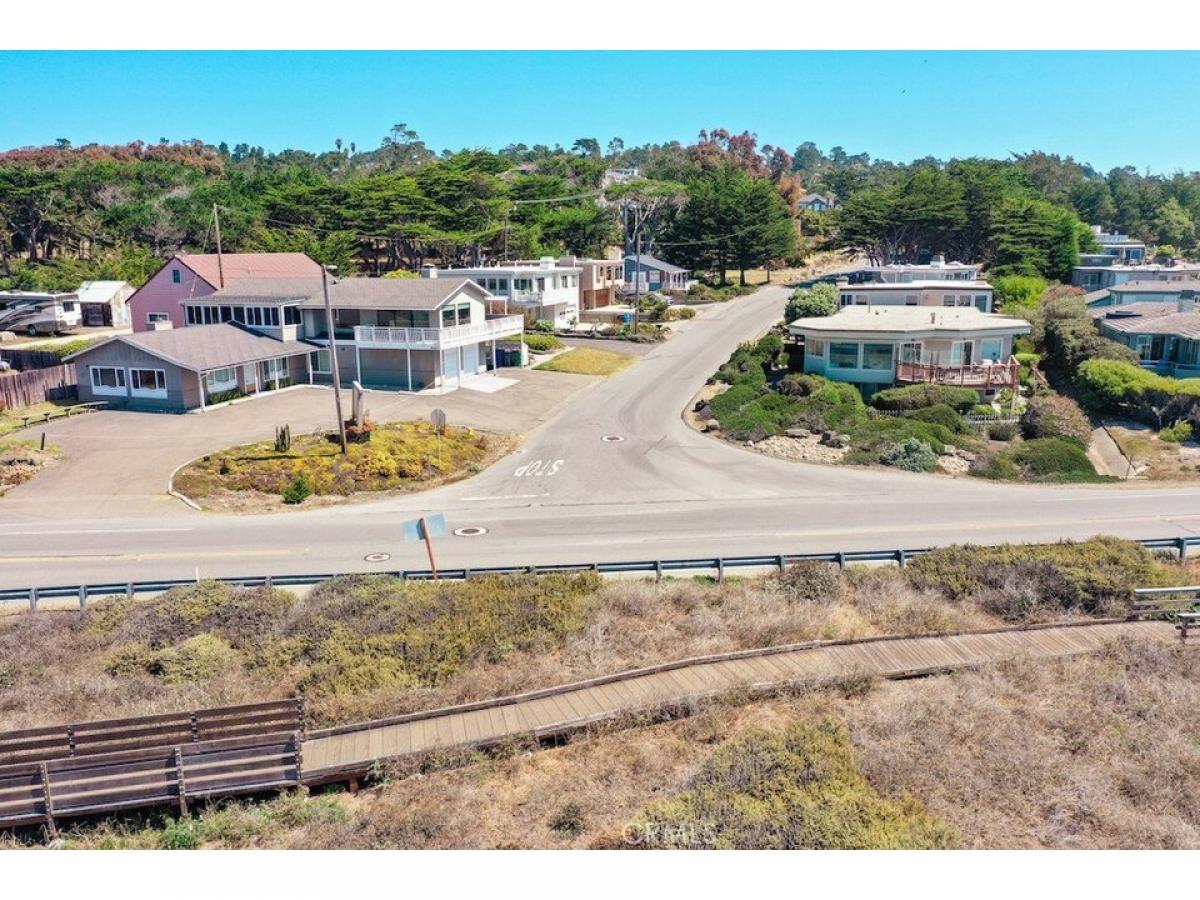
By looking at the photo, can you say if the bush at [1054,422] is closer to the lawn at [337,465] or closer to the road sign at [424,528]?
the lawn at [337,465]

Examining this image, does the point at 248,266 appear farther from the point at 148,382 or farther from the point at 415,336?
the point at 415,336

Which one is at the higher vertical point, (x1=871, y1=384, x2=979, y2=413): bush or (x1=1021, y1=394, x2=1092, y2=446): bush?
(x1=871, y1=384, x2=979, y2=413): bush

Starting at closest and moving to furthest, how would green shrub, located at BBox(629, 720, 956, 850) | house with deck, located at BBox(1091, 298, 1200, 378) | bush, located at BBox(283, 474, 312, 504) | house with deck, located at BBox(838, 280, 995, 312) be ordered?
green shrub, located at BBox(629, 720, 956, 850)
bush, located at BBox(283, 474, 312, 504)
house with deck, located at BBox(1091, 298, 1200, 378)
house with deck, located at BBox(838, 280, 995, 312)

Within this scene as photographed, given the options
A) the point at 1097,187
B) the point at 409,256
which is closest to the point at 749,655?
the point at 409,256

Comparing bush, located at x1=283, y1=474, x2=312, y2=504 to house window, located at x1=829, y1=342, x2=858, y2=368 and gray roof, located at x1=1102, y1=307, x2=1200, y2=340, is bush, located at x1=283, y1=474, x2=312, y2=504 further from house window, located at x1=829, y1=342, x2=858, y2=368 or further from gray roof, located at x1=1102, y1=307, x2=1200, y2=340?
gray roof, located at x1=1102, y1=307, x2=1200, y2=340

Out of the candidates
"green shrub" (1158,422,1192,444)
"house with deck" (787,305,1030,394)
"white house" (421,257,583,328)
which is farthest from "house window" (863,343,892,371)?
"white house" (421,257,583,328)

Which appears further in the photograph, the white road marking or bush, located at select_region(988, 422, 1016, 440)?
bush, located at select_region(988, 422, 1016, 440)

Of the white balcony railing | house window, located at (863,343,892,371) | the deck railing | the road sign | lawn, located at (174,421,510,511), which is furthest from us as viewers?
the white balcony railing
